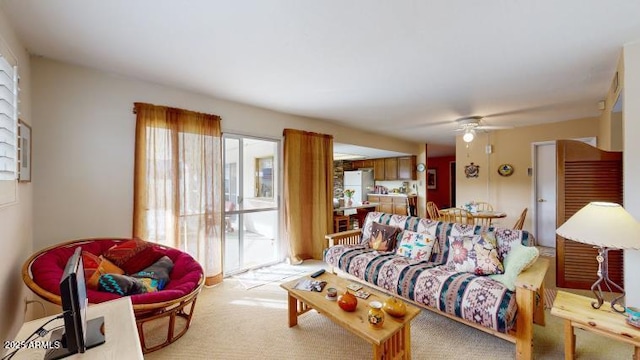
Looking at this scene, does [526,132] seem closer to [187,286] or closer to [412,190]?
[412,190]

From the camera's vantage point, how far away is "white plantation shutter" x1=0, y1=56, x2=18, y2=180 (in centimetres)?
→ 145

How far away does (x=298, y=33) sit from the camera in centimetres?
191

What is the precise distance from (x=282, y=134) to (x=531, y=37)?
9.81 feet

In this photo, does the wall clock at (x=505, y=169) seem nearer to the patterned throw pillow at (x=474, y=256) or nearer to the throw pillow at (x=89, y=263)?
the patterned throw pillow at (x=474, y=256)

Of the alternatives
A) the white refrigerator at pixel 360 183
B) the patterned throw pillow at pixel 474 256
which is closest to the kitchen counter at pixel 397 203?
the white refrigerator at pixel 360 183

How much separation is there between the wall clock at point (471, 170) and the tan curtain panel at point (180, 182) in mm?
5094

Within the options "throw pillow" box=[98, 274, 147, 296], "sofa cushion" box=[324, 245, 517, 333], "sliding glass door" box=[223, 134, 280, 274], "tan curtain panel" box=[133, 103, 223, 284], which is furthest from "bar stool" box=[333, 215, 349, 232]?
"throw pillow" box=[98, 274, 147, 296]

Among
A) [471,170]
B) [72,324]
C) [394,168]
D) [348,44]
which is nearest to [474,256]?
[348,44]

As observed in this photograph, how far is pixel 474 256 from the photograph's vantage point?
7.94ft

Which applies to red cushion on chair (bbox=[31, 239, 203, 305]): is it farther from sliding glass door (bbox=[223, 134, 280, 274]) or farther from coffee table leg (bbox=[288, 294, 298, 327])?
sliding glass door (bbox=[223, 134, 280, 274])

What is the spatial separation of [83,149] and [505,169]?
257 inches

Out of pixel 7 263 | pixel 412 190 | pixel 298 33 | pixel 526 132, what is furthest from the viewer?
pixel 412 190

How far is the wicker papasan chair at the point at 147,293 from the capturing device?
174 centimetres

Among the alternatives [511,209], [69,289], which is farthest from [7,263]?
[511,209]
